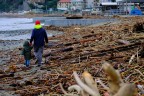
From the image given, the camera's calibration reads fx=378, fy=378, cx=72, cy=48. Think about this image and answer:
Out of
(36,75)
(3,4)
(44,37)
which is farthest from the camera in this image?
(3,4)

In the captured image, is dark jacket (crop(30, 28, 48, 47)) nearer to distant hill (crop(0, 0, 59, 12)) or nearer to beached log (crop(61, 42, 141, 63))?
beached log (crop(61, 42, 141, 63))

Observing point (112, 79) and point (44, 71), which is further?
point (44, 71)

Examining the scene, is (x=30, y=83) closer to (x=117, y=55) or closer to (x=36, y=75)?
(x=36, y=75)

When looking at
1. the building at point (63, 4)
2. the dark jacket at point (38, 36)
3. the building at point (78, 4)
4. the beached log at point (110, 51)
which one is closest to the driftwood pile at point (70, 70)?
the beached log at point (110, 51)

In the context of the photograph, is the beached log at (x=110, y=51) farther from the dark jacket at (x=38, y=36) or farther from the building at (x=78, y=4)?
the building at (x=78, y=4)

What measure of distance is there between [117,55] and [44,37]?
2.73 meters

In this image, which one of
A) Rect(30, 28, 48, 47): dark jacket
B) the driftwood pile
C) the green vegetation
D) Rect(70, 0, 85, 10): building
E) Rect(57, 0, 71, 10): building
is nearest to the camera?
the driftwood pile

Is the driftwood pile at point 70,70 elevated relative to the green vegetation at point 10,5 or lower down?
elevated

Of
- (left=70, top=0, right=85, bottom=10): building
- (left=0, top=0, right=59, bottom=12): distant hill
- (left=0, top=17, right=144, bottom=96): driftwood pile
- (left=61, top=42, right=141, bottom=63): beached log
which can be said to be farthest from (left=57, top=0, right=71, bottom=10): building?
(left=61, top=42, right=141, bottom=63): beached log

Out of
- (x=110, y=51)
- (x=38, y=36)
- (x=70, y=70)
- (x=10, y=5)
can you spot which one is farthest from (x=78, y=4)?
(x=70, y=70)

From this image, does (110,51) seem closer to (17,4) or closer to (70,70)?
(70,70)

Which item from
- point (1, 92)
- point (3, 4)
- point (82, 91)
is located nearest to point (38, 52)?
point (1, 92)

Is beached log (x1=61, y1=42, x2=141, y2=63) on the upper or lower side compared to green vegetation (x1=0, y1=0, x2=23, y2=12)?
upper

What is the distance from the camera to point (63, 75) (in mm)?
A: 9523
